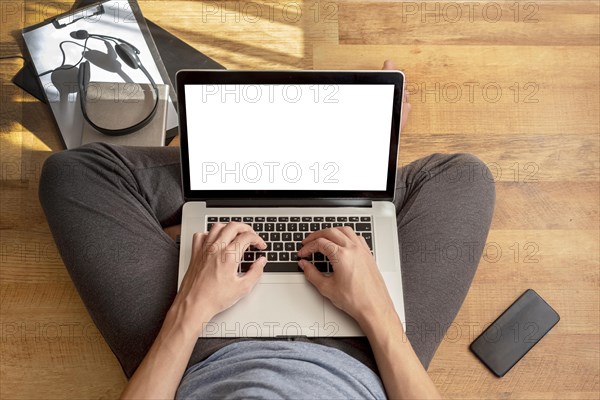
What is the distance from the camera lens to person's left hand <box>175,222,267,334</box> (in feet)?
2.69

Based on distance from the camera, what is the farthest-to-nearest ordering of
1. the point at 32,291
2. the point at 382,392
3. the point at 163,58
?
the point at 163,58
the point at 32,291
the point at 382,392

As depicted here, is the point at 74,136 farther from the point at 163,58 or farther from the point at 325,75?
the point at 325,75

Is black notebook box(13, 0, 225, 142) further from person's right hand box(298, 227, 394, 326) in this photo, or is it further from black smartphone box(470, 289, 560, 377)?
black smartphone box(470, 289, 560, 377)

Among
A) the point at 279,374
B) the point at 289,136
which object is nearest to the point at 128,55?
the point at 289,136

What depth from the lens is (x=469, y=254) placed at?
92cm

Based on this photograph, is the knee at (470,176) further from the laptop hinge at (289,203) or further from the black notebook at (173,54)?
the black notebook at (173,54)

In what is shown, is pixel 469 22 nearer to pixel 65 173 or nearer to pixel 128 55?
pixel 128 55

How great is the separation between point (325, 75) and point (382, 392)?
1.45ft

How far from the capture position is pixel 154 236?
90 centimetres

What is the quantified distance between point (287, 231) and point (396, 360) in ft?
0.81

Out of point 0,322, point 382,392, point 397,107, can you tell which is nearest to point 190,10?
point 397,107

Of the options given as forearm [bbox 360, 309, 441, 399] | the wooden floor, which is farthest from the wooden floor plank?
forearm [bbox 360, 309, 441, 399]

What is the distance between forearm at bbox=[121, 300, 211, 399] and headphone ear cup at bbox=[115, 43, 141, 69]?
1.71ft

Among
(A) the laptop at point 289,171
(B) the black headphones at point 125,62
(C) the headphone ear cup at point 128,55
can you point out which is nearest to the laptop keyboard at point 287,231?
(A) the laptop at point 289,171
